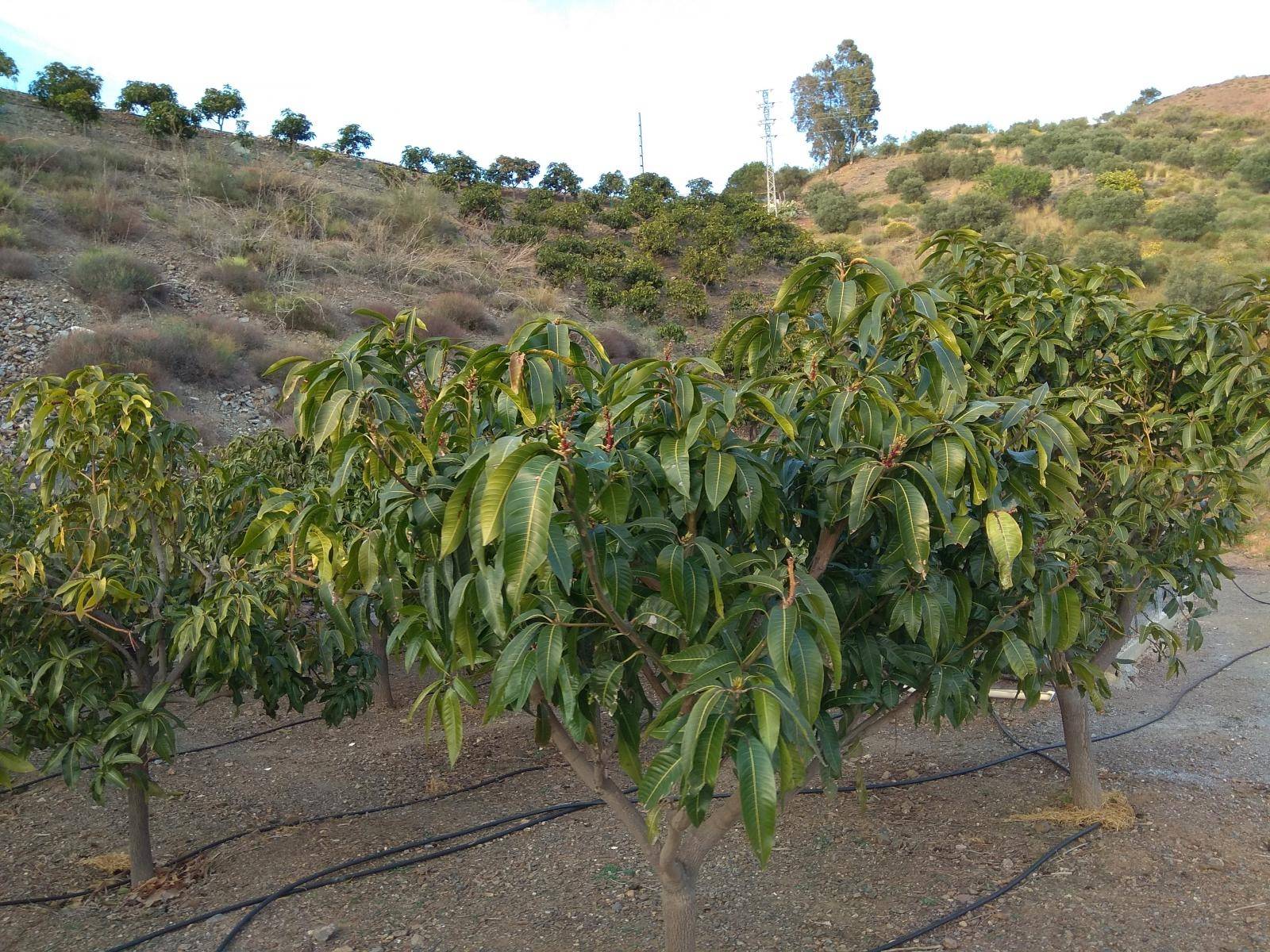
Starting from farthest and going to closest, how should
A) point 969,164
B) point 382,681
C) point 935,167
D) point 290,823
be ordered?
point 935,167
point 969,164
point 382,681
point 290,823

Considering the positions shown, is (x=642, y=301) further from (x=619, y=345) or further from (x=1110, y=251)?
(x=1110, y=251)

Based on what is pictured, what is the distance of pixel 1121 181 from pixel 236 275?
25028mm

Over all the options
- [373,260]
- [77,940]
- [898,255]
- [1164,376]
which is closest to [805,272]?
[1164,376]

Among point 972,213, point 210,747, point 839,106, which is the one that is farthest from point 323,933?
point 839,106

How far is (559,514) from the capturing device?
61.8 inches

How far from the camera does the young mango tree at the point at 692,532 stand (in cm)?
153

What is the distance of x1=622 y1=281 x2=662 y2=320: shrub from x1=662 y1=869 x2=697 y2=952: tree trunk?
55.0 feet

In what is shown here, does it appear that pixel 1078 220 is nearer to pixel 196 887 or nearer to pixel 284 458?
pixel 284 458

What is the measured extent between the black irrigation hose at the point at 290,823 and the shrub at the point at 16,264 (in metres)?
10.3

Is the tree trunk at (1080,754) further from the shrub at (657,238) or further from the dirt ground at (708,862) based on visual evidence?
the shrub at (657,238)

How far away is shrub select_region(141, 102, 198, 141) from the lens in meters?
19.1

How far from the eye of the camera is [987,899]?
10.9 ft

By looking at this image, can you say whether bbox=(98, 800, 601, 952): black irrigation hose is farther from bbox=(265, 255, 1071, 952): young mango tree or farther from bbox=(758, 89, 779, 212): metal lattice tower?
bbox=(758, 89, 779, 212): metal lattice tower

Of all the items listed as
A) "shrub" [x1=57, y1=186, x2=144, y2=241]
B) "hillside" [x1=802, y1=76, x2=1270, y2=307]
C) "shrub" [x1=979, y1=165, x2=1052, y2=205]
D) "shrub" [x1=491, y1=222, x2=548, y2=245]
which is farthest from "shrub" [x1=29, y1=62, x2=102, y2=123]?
"shrub" [x1=979, y1=165, x2=1052, y2=205]
